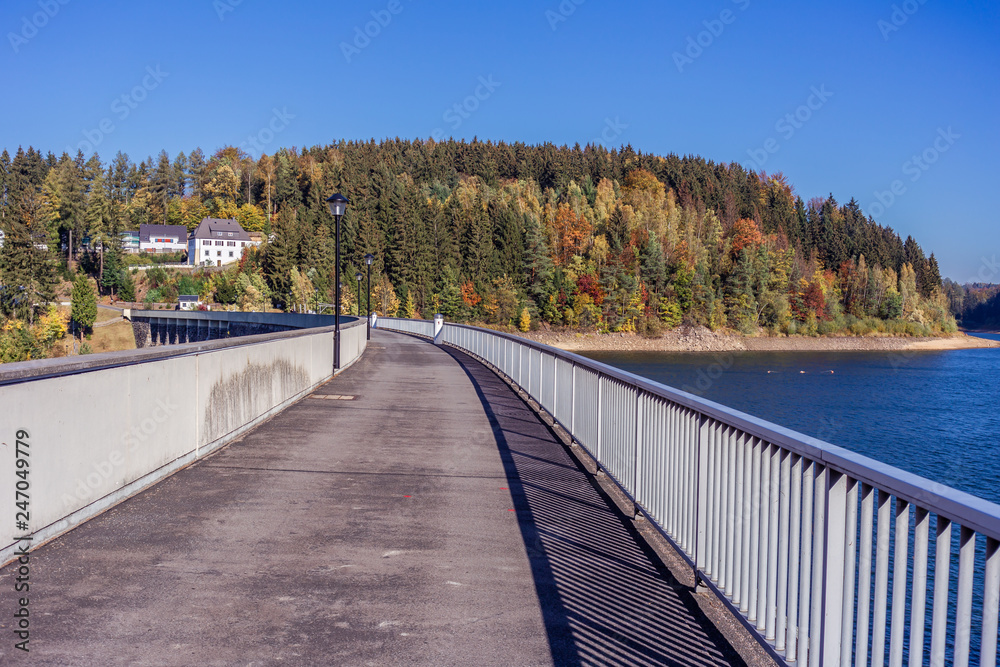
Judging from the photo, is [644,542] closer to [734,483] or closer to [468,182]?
[734,483]

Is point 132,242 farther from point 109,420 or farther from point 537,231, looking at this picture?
point 109,420

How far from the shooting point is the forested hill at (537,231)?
358ft

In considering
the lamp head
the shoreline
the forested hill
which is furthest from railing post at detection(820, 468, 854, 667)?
the forested hill

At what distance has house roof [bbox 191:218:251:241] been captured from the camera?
15112 centimetres

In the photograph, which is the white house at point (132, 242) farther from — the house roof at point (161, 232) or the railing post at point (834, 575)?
the railing post at point (834, 575)

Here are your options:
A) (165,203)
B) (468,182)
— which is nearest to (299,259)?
(468,182)

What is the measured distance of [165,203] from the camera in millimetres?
183375

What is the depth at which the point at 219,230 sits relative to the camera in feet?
500

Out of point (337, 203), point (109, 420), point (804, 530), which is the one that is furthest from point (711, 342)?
point (804, 530)

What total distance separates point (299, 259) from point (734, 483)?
369 ft

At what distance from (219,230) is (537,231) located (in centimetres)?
7409

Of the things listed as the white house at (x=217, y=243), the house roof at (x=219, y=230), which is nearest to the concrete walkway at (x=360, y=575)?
the white house at (x=217, y=243)

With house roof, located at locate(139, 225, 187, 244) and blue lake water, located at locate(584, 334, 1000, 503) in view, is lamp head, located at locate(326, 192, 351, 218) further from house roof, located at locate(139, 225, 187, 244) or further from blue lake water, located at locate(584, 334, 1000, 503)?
house roof, located at locate(139, 225, 187, 244)

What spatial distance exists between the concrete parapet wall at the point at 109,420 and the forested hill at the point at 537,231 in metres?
95.4
